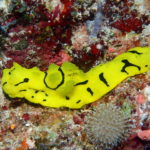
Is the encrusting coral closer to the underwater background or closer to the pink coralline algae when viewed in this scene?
the underwater background

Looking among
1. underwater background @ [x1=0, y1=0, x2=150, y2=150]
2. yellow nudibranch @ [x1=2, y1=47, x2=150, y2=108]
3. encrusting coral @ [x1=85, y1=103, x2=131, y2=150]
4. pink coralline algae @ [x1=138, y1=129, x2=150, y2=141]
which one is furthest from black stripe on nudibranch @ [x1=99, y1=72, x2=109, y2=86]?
pink coralline algae @ [x1=138, y1=129, x2=150, y2=141]

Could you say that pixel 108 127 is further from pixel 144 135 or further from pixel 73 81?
pixel 73 81

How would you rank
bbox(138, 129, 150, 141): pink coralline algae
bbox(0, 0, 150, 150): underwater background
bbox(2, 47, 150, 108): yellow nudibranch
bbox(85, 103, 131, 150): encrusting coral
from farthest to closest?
bbox(2, 47, 150, 108): yellow nudibranch
bbox(0, 0, 150, 150): underwater background
bbox(85, 103, 131, 150): encrusting coral
bbox(138, 129, 150, 141): pink coralline algae

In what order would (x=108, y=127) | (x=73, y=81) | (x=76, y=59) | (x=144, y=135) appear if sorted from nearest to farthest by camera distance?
(x=144, y=135) → (x=108, y=127) → (x=73, y=81) → (x=76, y=59)

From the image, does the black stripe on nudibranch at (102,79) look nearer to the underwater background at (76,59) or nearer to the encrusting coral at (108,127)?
the underwater background at (76,59)

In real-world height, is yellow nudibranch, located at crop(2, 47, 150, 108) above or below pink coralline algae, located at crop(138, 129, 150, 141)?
above

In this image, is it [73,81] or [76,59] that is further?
[76,59]

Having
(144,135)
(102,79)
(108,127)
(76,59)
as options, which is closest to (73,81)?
(102,79)
